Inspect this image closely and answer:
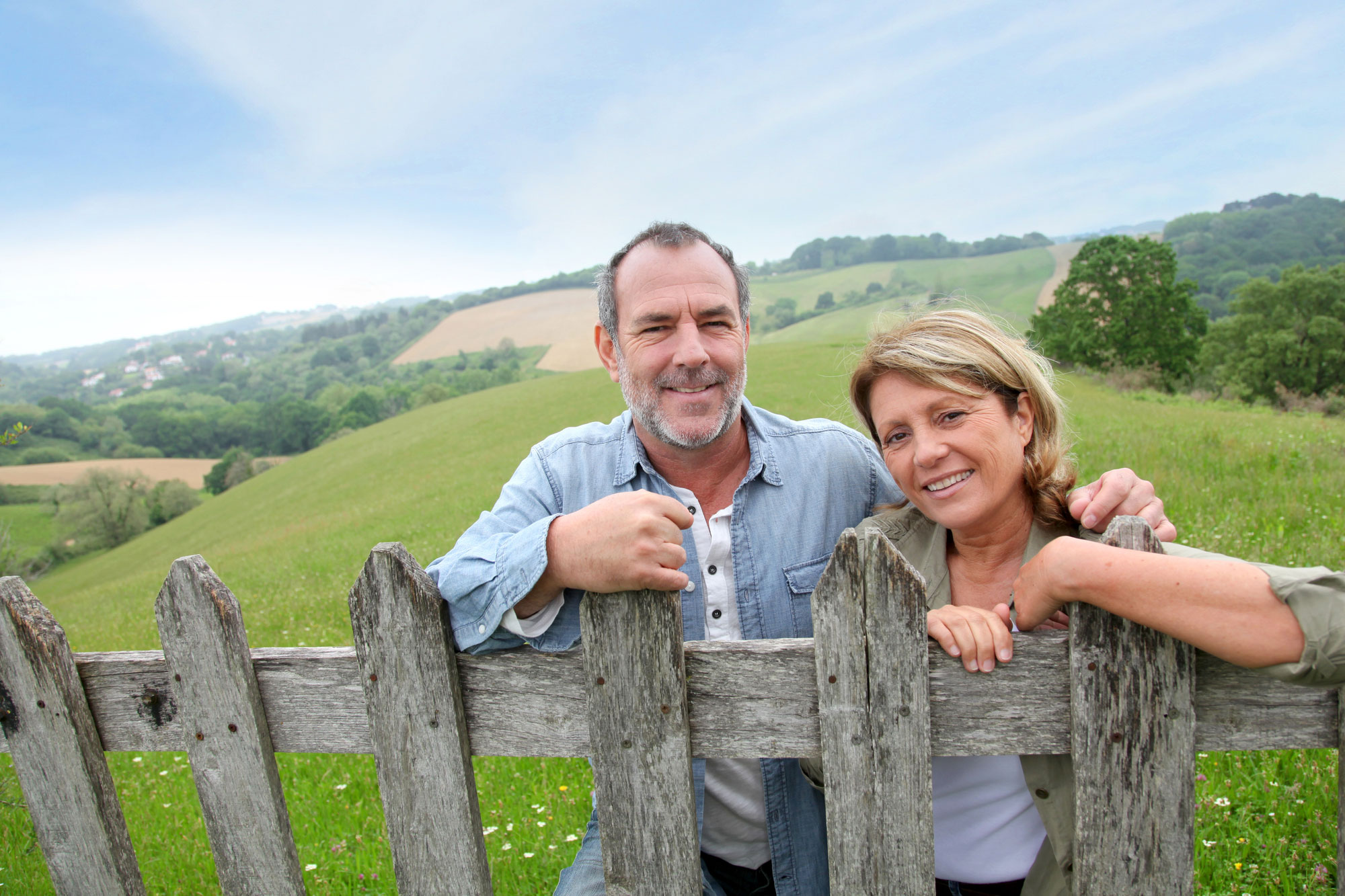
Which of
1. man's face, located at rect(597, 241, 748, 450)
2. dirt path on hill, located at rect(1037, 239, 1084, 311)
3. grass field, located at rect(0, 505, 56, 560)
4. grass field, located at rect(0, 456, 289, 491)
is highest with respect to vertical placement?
dirt path on hill, located at rect(1037, 239, 1084, 311)

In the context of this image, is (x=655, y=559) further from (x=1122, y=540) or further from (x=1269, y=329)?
(x=1269, y=329)

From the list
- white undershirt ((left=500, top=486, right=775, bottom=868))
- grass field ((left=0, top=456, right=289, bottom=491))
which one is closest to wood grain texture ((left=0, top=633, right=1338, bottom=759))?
white undershirt ((left=500, top=486, right=775, bottom=868))

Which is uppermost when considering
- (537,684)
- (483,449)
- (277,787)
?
(537,684)

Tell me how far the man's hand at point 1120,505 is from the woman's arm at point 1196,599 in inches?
15.8

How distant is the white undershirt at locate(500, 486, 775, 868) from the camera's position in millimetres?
2391

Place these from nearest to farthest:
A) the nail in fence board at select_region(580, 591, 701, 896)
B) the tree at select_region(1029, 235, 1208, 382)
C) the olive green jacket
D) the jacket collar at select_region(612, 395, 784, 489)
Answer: the olive green jacket → the nail in fence board at select_region(580, 591, 701, 896) → the jacket collar at select_region(612, 395, 784, 489) → the tree at select_region(1029, 235, 1208, 382)

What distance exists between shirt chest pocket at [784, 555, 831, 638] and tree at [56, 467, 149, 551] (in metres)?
60.7

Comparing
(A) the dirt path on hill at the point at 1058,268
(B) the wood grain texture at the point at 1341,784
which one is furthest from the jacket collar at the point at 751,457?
(A) the dirt path on hill at the point at 1058,268

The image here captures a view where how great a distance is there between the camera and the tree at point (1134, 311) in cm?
4031

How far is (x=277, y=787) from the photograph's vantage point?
82.0 inches

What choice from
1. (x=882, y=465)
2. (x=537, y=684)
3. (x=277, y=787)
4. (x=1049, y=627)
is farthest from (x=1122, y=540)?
(x=277, y=787)

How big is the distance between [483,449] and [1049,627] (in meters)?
29.6

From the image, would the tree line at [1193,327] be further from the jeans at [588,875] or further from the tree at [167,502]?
the tree at [167,502]

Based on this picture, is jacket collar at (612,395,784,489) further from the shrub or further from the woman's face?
the shrub
